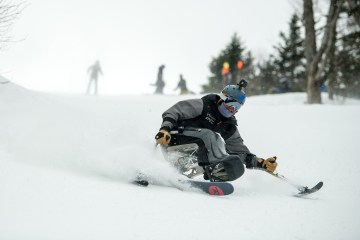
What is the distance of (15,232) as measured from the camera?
6.40 ft

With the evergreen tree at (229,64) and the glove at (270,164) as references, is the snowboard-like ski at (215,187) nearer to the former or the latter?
the glove at (270,164)

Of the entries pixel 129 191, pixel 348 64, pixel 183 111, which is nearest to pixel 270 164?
pixel 183 111

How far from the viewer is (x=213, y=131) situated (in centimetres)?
429

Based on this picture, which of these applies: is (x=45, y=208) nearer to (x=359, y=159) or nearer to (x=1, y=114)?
(x=1, y=114)

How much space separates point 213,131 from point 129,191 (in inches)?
59.9

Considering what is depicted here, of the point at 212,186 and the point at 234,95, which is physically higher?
the point at 234,95

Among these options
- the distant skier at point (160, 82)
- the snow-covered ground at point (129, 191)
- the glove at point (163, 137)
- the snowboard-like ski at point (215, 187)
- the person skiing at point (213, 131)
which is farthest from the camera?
the distant skier at point (160, 82)

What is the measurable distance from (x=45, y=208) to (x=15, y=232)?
42cm

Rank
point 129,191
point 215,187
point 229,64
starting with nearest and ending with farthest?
point 129,191 < point 215,187 < point 229,64

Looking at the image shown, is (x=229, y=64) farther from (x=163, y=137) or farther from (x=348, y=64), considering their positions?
(x=163, y=137)

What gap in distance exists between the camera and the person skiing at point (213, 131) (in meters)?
3.87

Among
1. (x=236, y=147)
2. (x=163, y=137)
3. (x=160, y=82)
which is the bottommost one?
(x=236, y=147)

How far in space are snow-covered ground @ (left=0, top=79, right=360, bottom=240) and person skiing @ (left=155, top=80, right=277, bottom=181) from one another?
1.18 feet

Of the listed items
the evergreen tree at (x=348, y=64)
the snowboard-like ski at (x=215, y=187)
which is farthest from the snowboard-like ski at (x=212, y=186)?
the evergreen tree at (x=348, y=64)
